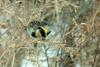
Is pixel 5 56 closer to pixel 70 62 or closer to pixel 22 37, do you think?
pixel 22 37

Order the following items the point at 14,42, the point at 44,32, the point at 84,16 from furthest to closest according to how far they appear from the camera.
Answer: the point at 84,16 → the point at 44,32 → the point at 14,42

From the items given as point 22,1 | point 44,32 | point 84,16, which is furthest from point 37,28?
point 84,16

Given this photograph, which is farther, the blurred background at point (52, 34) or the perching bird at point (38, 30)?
the perching bird at point (38, 30)

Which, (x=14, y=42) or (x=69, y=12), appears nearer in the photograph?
(x=14, y=42)

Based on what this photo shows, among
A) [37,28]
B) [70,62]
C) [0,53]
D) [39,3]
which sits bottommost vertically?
[70,62]

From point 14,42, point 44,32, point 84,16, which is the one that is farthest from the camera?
point 84,16

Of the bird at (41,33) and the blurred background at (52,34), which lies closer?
the blurred background at (52,34)

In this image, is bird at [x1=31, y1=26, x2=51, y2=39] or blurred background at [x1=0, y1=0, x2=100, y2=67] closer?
blurred background at [x1=0, y1=0, x2=100, y2=67]

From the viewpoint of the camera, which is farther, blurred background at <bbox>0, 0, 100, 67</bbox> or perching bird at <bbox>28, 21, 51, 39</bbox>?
perching bird at <bbox>28, 21, 51, 39</bbox>
